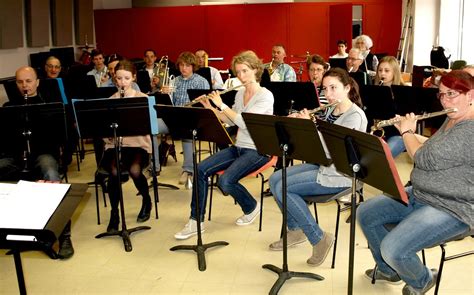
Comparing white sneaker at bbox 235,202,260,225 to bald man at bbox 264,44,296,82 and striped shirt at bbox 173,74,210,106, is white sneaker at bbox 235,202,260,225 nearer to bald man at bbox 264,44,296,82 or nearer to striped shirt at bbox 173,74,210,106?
striped shirt at bbox 173,74,210,106

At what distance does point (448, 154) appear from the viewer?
2611 mm

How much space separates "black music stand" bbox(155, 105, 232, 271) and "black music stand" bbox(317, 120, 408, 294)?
0.93 meters

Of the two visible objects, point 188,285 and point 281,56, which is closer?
point 188,285

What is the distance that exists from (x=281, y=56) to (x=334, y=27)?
469cm

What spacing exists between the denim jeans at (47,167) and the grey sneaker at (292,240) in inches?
66.3

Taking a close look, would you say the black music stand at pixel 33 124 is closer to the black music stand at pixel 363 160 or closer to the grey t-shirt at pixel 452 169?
the black music stand at pixel 363 160

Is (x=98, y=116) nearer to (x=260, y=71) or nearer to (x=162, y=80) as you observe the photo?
(x=260, y=71)

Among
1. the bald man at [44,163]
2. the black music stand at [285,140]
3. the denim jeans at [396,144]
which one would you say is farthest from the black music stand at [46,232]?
the denim jeans at [396,144]

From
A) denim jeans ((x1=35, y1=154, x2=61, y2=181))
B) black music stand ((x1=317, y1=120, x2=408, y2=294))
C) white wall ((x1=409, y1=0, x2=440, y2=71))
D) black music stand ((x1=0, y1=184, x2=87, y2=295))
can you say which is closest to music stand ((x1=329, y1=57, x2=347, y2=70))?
white wall ((x1=409, y1=0, x2=440, y2=71))

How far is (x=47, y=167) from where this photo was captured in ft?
13.7

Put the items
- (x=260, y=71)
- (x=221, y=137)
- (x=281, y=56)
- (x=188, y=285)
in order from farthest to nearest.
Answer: (x=281, y=56), (x=260, y=71), (x=221, y=137), (x=188, y=285)

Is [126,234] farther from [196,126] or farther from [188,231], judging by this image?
[196,126]

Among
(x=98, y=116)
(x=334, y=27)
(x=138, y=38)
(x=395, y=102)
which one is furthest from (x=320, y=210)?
(x=138, y=38)

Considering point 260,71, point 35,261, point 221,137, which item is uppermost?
point 260,71
